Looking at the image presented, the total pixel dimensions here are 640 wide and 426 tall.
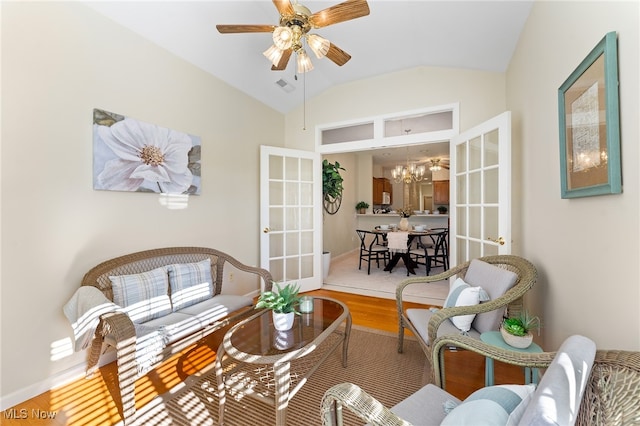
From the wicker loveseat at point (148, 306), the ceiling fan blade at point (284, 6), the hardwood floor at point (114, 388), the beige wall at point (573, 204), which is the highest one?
the ceiling fan blade at point (284, 6)

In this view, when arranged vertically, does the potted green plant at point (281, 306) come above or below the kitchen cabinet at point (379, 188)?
below

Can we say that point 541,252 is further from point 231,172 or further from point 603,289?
point 231,172

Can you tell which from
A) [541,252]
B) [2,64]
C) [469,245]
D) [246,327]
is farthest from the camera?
[469,245]

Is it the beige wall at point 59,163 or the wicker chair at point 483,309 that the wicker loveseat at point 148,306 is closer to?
the beige wall at point 59,163

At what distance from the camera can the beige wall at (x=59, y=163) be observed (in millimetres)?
1638

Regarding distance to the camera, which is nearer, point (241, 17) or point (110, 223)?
point (110, 223)

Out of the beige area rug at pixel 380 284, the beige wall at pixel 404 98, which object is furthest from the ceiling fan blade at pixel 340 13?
the beige area rug at pixel 380 284

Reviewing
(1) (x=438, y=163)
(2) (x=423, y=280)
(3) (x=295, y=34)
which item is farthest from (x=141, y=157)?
(1) (x=438, y=163)

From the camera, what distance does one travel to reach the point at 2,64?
1591mm

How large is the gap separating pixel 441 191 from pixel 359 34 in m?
6.64

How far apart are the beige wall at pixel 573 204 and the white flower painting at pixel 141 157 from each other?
3.01m

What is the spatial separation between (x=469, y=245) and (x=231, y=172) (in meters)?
2.86

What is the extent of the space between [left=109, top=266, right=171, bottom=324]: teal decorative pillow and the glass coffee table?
2.18 ft

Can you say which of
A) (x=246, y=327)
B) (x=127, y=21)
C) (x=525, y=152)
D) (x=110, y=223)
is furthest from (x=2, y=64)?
(x=525, y=152)
